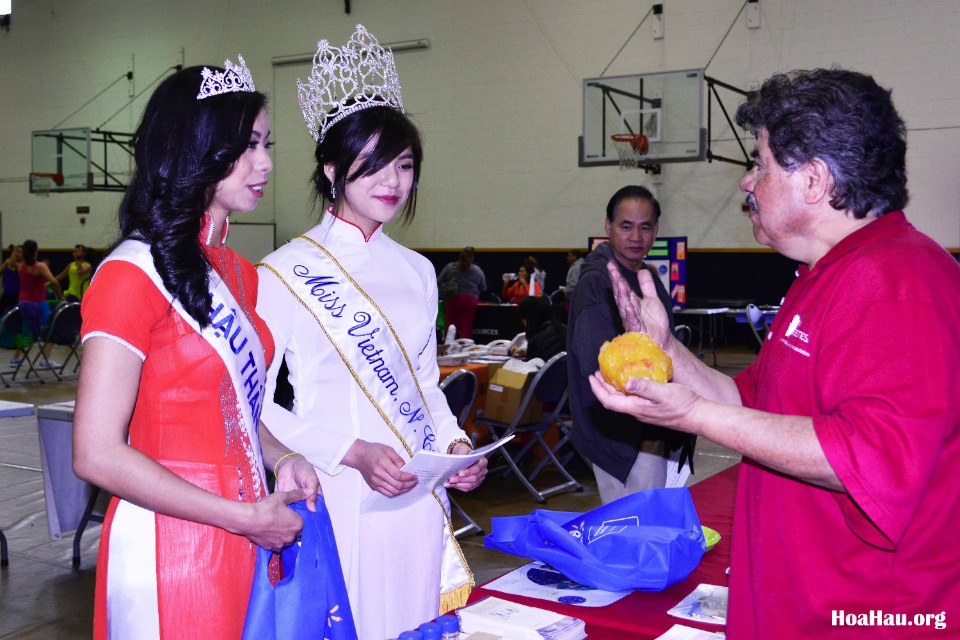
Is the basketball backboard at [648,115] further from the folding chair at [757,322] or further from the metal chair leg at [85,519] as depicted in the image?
the metal chair leg at [85,519]

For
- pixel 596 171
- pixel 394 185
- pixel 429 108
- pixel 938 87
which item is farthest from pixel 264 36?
pixel 394 185

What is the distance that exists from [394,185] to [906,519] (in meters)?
1.10

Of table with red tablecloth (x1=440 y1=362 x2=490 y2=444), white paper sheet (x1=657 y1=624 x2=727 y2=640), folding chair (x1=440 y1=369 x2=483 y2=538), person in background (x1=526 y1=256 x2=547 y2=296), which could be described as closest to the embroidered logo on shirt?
white paper sheet (x1=657 y1=624 x2=727 y2=640)

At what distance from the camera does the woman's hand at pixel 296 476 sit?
1.34 meters

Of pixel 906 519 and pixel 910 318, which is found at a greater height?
pixel 910 318

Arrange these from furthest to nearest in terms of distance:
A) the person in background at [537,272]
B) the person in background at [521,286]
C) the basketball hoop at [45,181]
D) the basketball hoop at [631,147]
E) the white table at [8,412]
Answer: the basketball hoop at [45,181] → the person in background at [521,286] → the person in background at [537,272] → the basketball hoop at [631,147] → the white table at [8,412]

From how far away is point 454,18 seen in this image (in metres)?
12.7

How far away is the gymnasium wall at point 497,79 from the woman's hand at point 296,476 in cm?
1020

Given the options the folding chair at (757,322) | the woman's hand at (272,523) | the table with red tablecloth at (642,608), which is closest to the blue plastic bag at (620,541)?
the table with red tablecloth at (642,608)

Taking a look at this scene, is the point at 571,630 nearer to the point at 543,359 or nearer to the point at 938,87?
the point at 543,359

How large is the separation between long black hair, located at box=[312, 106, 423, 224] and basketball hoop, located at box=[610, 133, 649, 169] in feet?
29.9

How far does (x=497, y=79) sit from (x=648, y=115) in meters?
2.72

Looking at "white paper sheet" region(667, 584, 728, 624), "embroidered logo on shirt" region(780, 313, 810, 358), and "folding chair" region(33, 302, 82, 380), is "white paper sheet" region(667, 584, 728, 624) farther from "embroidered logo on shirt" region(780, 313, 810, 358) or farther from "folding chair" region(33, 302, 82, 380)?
"folding chair" region(33, 302, 82, 380)

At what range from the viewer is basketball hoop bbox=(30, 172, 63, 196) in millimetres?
14625
